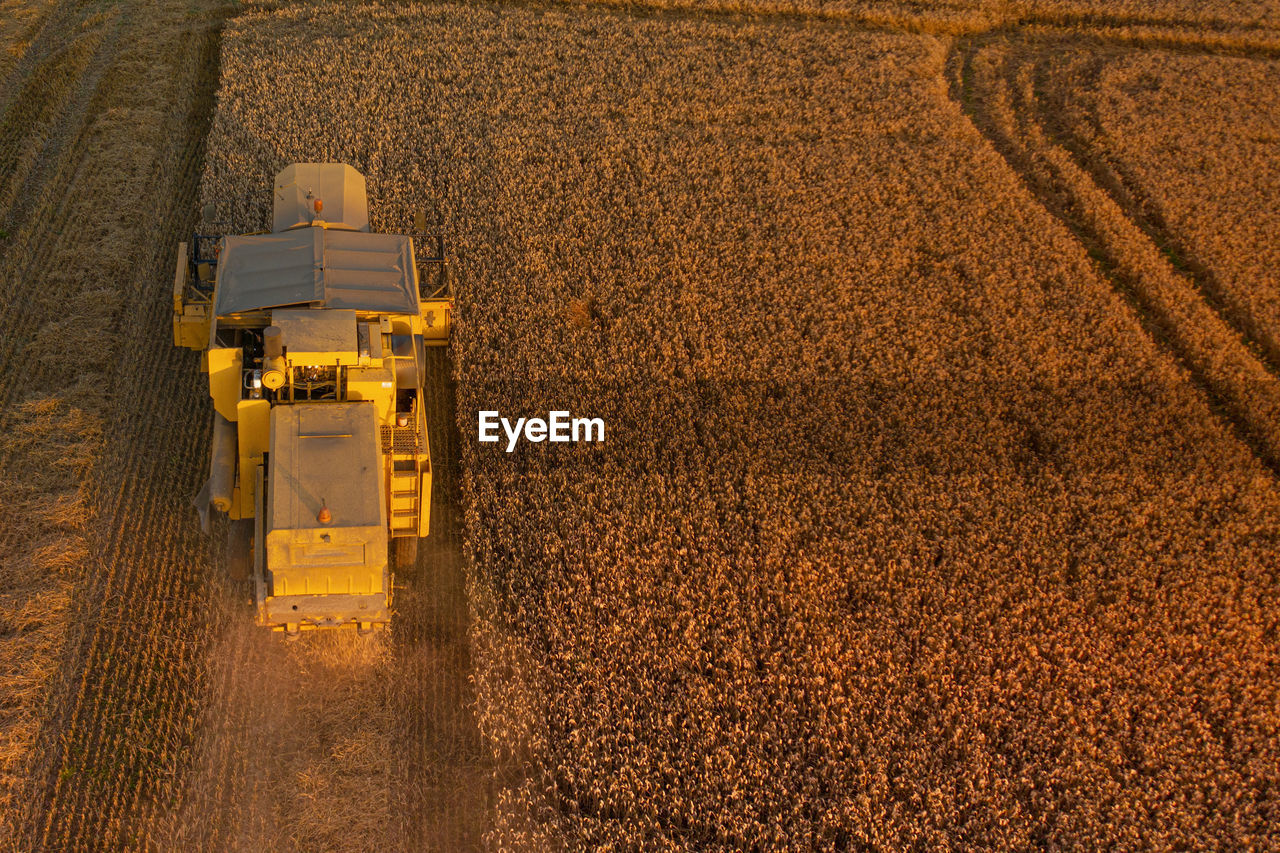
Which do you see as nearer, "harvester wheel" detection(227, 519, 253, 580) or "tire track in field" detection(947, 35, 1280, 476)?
"harvester wheel" detection(227, 519, 253, 580)

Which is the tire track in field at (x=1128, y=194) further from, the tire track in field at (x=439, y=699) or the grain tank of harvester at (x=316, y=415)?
the grain tank of harvester at (x=316, y=415)

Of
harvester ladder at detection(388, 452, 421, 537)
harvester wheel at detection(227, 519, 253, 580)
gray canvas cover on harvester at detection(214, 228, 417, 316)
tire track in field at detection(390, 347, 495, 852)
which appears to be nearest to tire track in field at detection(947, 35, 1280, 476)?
tire track in field at detection(390, 347, 495, 852)

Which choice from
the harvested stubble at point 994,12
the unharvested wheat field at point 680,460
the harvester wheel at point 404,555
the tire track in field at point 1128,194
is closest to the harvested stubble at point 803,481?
the unharvested wheat field at point 680,460

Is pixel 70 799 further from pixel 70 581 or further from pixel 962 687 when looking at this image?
pixel 962 687

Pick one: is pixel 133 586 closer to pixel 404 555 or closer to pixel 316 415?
pixel 404 555

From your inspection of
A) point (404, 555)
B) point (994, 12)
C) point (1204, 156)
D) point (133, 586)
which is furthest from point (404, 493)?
point (994, 12)

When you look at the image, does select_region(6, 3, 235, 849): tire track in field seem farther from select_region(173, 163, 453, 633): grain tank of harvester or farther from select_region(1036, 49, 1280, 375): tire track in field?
select_region(1036, 49, 1280, 375): tire track in field
